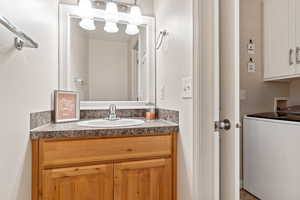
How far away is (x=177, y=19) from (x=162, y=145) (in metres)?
0.88

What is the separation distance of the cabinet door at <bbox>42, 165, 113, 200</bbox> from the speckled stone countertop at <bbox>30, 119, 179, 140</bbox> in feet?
0.66

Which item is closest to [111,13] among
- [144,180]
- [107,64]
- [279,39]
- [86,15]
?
[86,15]

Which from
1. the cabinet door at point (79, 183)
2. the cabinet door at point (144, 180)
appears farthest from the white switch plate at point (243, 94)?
the cabinet door at point (79, 183)

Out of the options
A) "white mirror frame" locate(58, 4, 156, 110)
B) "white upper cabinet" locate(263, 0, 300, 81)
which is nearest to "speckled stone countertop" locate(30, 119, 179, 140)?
"white mirror frame" locate(58, 4, 156, 110)

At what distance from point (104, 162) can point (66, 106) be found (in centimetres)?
60

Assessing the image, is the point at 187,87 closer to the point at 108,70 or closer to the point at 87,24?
the point at 108,70

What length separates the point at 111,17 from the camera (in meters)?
1.65

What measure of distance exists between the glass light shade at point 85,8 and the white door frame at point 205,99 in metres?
1.01

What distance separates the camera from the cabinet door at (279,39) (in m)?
1.73

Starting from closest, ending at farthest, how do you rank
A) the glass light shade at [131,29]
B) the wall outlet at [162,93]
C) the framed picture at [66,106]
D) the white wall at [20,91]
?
1. the white wall at [20,91]
2. the framed picture at [66,106]
3. the wall outlet at [162,93]
4. the glass light shade at [131,29]

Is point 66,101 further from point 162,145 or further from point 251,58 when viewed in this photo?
point 251,58

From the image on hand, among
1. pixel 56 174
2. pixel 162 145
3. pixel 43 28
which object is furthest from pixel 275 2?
pixel 56 174

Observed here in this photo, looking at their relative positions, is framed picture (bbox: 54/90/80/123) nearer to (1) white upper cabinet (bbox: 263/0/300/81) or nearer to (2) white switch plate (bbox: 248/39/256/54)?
(2) white switch plate (bbox: 248/39/256/54)

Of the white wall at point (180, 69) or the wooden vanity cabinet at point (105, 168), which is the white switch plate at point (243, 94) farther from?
the wooden vanity cabinet at point (105, 168)
